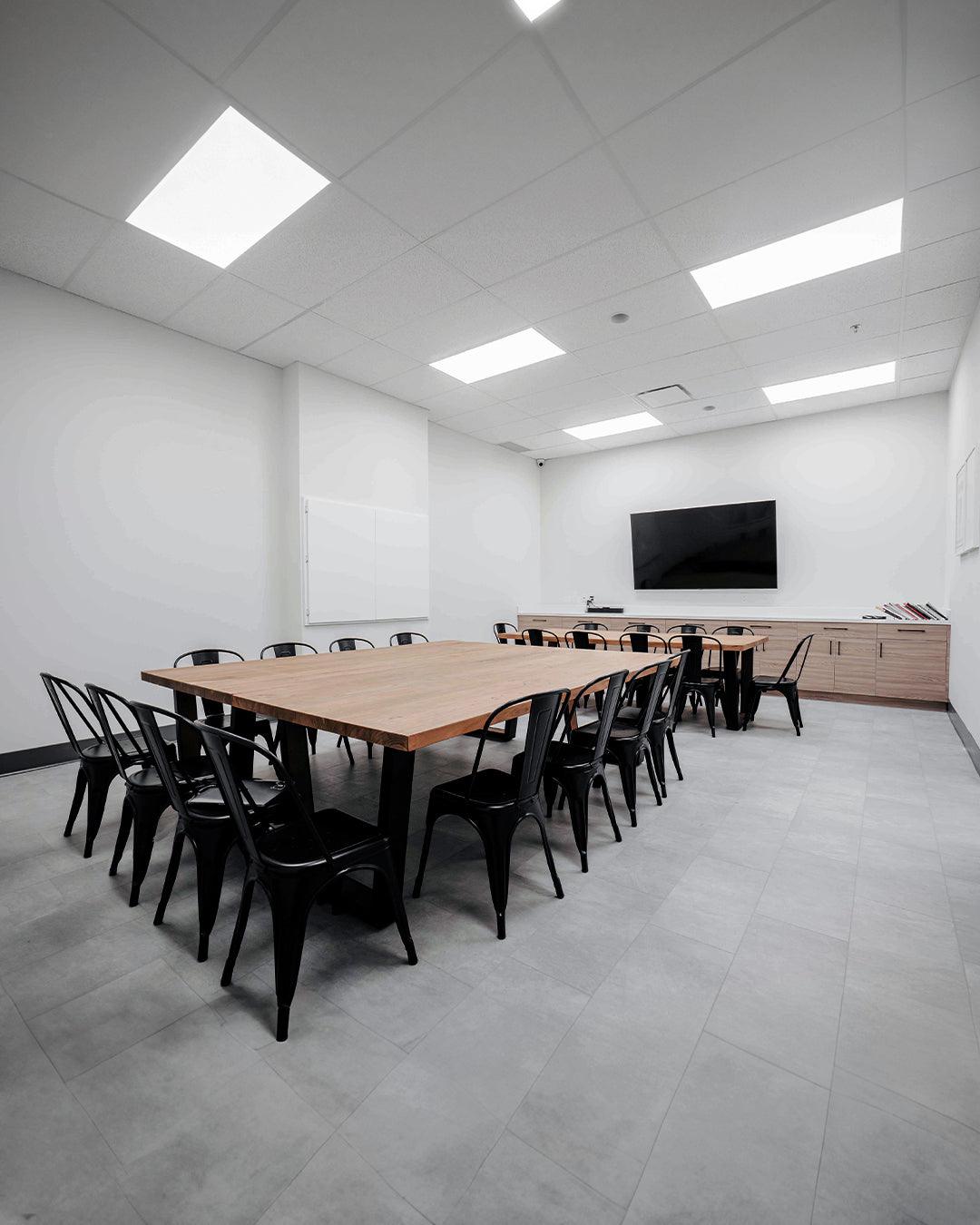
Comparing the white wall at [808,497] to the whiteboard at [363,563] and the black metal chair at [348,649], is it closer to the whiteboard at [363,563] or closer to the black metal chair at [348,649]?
the whiteboard at [363,563]

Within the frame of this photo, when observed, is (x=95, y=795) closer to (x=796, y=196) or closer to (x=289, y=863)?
(x=289, y=863)

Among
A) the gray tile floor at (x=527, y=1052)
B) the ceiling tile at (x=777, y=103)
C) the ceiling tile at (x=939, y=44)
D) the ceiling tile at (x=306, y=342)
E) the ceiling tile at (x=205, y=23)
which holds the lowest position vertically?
the gray tile floor at (x=527, y=1052)

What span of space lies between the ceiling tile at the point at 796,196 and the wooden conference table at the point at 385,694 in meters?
2.51

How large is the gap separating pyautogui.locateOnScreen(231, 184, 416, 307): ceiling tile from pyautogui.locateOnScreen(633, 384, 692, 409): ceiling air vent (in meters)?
3.31

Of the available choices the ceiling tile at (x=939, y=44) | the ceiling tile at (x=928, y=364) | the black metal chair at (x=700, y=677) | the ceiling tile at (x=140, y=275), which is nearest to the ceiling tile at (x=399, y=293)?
the ceiling tile at (x=140, y=275)

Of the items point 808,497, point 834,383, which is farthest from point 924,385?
point 808,497

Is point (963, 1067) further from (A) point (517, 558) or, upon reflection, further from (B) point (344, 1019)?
(A) point (517, 558)

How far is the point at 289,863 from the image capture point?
1590 millimetres

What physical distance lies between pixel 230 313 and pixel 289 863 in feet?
13.7

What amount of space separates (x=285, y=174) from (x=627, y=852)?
3.70 meters

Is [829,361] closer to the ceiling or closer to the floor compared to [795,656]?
closer to the ceiling

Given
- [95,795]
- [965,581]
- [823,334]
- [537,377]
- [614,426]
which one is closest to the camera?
[95,795]

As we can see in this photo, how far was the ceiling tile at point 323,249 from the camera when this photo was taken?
3.13 meters

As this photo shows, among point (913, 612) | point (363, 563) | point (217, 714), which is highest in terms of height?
point (363, 563)
